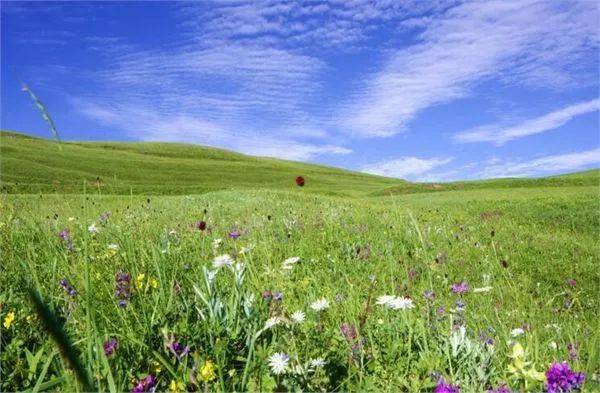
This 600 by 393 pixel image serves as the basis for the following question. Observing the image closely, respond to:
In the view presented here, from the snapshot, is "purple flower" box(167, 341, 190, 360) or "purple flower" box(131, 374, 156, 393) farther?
"purple flower" box(167, 341, 190, 360)

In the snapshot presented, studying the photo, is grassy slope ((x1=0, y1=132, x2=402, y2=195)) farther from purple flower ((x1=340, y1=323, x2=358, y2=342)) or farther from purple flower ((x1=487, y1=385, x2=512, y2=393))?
purple flower ((x1=487, y1=385, x2=512, y2=393))

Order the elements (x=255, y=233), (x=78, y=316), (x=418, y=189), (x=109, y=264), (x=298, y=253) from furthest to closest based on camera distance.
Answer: (x=418, y=189) < (x=255, y=233) < (x=298, y=253) < (x=109, y=264) < (x=78, y=316)

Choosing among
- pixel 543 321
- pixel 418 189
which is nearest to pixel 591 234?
pixel 543 321

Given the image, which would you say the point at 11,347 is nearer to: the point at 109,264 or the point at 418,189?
the point at 109,264

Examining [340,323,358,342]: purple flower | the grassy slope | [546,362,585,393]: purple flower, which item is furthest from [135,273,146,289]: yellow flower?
the grassy slope

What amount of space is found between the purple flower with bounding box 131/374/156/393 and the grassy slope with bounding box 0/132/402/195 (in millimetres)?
54682

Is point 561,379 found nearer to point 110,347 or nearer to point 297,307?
point 110,347

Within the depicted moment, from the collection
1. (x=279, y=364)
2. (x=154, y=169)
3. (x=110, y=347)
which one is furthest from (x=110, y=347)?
(x=154, y=169)

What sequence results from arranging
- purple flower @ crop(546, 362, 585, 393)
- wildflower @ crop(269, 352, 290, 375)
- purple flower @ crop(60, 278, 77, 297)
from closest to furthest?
purple flower @ crop(546, 362, 585, 393), wildflower @ crop(269, 352, 290, 375), purple flower @ crop(60, 278, 77, 297)

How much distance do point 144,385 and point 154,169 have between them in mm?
97431

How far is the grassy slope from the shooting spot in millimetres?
70625

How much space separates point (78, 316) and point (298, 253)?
15.4 ft

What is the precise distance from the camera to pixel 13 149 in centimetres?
8425

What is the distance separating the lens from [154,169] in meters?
95.8
